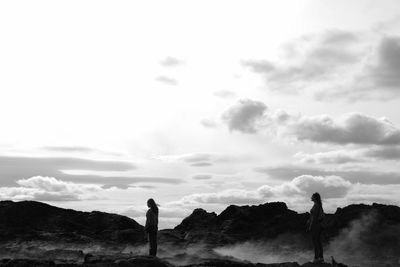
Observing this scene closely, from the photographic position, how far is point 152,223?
23.2 m

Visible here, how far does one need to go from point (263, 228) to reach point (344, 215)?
5.00m

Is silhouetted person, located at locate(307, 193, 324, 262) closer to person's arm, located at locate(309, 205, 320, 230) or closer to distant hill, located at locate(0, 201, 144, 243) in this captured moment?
person's arm, located at locate(309, 205, 320, 230)

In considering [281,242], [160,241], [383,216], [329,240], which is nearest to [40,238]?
[160,241]

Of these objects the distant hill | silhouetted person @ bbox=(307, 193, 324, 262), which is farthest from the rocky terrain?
silhouetted person @ bbox=(307, 193, 324, 262)

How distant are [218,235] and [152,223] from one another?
12.1 metres

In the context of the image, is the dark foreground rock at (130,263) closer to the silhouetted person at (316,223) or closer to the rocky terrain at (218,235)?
the rocky terrain at (218,235)

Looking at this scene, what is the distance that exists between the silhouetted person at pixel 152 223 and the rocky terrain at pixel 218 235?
2.97ft

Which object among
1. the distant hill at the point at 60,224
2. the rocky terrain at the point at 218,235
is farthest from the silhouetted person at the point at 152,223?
the distant hill at the point at 60,224

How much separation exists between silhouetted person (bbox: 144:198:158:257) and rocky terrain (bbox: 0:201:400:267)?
905 millimetres

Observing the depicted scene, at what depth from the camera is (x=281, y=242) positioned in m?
32.3

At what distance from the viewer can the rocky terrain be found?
28.9 metres

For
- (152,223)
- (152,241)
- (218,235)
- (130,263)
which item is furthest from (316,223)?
(218,235)

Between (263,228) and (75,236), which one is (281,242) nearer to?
(263,228)

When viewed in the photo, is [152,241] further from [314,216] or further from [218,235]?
[218,235]
